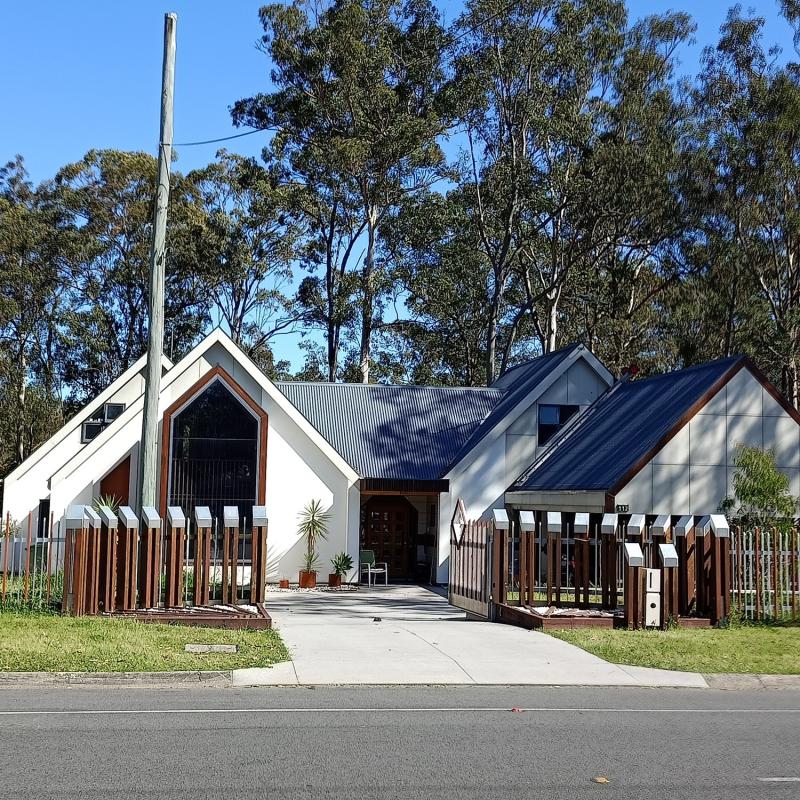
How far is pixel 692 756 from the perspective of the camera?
8664mm

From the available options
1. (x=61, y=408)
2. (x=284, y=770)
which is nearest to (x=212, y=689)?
(x=284, y=770)

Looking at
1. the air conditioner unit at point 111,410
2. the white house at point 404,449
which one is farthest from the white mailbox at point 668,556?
the air conditioner unit at point 111,410

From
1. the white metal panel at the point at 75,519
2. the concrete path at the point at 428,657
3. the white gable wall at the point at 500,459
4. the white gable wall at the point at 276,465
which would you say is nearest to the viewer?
the concrete path at the point at 428,657

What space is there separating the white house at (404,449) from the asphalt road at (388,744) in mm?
13528

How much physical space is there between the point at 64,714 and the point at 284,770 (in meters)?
3.09

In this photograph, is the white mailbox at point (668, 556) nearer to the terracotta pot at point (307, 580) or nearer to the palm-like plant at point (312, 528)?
the terracotta pot at point (307, 580)

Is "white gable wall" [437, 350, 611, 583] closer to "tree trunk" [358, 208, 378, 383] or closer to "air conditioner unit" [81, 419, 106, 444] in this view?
"air conditioner unit" [81, 419, 106, 444]

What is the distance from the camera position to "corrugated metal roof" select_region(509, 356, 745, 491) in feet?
82.8

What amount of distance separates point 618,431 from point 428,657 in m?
14.4

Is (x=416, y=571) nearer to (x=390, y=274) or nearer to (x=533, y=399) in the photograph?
(x=533, y=399)

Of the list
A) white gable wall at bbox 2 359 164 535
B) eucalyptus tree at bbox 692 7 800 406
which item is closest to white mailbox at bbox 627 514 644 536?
white gable wall at bbox 2 359 164 535

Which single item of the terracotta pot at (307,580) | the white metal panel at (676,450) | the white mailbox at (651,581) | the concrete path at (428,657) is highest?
the white metal panel at (676,450)

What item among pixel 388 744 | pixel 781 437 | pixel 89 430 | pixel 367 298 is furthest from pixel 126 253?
pixel 388 744

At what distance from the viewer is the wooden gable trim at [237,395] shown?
27.9 meters
